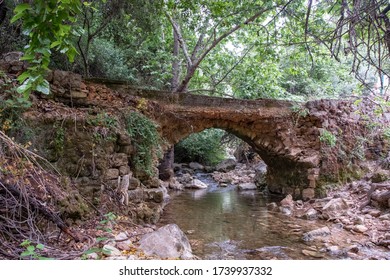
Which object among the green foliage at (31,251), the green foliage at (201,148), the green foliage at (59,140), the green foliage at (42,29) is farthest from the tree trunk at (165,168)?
the green foliage at (42,29)

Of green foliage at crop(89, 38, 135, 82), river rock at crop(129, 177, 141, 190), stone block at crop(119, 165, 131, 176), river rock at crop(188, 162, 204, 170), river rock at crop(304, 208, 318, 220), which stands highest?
green foliage at crop(89, 38, 135, 82)

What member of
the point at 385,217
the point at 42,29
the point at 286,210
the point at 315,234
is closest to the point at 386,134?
the point at 385,217

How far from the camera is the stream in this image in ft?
11.6

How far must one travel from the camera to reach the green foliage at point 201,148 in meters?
13.0

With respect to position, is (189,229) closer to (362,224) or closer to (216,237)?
(216,237)

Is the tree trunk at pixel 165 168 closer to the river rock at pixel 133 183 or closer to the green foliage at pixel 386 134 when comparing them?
the river rock at pixel 133 183

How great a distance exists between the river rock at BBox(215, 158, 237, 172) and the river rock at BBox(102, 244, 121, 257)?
10467 mm

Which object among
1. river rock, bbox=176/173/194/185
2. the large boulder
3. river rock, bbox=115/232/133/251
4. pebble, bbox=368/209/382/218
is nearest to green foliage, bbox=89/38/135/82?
river rock, bbox=176/173/194/185

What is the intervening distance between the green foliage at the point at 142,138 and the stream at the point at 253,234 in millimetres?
952

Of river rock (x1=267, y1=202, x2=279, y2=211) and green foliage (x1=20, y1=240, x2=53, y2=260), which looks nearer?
green foliage (x1=20, y1=240, x2=53, y2=260)

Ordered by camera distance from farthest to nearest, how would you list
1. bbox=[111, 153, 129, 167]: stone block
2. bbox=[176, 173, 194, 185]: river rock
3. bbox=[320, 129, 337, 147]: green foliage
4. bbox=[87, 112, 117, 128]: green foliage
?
1. bbox=[176, 173, 194, 185]: river rock
2. bbox=[320, 129, 337, 147]: green foliage
3. bbox=[111, 153, 129, 167]: stone block
4. bbox=[87, 112, 117, 128]: green foliage

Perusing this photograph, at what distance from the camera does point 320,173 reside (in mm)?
6898

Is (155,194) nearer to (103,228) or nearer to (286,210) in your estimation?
(103,228)

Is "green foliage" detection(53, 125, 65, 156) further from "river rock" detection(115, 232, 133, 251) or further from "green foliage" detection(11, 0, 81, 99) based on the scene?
"green foliage" detection(11, 0, 81, 99)
